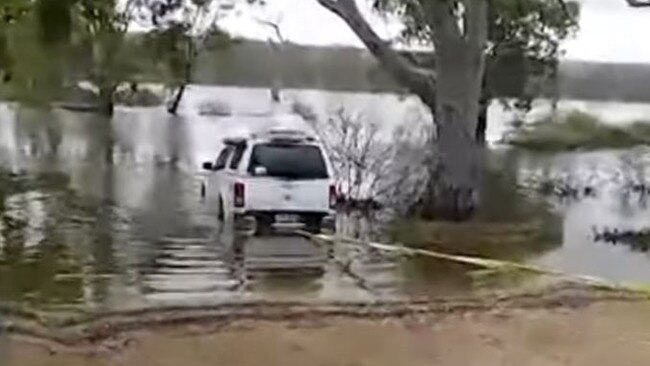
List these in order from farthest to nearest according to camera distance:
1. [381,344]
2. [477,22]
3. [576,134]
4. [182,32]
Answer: [576,134]
[477,22]
[182,32]
[381,344]

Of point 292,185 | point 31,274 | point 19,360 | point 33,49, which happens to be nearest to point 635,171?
point 292,185

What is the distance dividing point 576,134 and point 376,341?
35.4ft

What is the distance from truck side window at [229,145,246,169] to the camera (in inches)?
641

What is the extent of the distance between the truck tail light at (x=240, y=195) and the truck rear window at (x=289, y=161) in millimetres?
274

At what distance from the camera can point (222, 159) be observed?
16984mm

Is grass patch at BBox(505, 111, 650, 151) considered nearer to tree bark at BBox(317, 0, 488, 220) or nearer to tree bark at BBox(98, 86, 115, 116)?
tree bark at BBox(317, 0, 488, 220)

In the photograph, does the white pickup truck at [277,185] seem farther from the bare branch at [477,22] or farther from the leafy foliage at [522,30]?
the bare branch at [477,22]

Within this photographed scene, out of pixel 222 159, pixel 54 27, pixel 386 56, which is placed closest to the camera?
pixel 54 27

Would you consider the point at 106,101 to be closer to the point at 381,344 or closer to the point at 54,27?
the point at 381,344

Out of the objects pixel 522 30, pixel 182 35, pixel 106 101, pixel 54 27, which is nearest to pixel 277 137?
pixel 182 35

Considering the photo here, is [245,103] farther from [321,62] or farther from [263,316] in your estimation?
[263,316]

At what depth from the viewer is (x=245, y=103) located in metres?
17.7

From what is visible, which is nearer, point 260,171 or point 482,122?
point 260,171

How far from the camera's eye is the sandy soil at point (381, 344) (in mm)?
8219
